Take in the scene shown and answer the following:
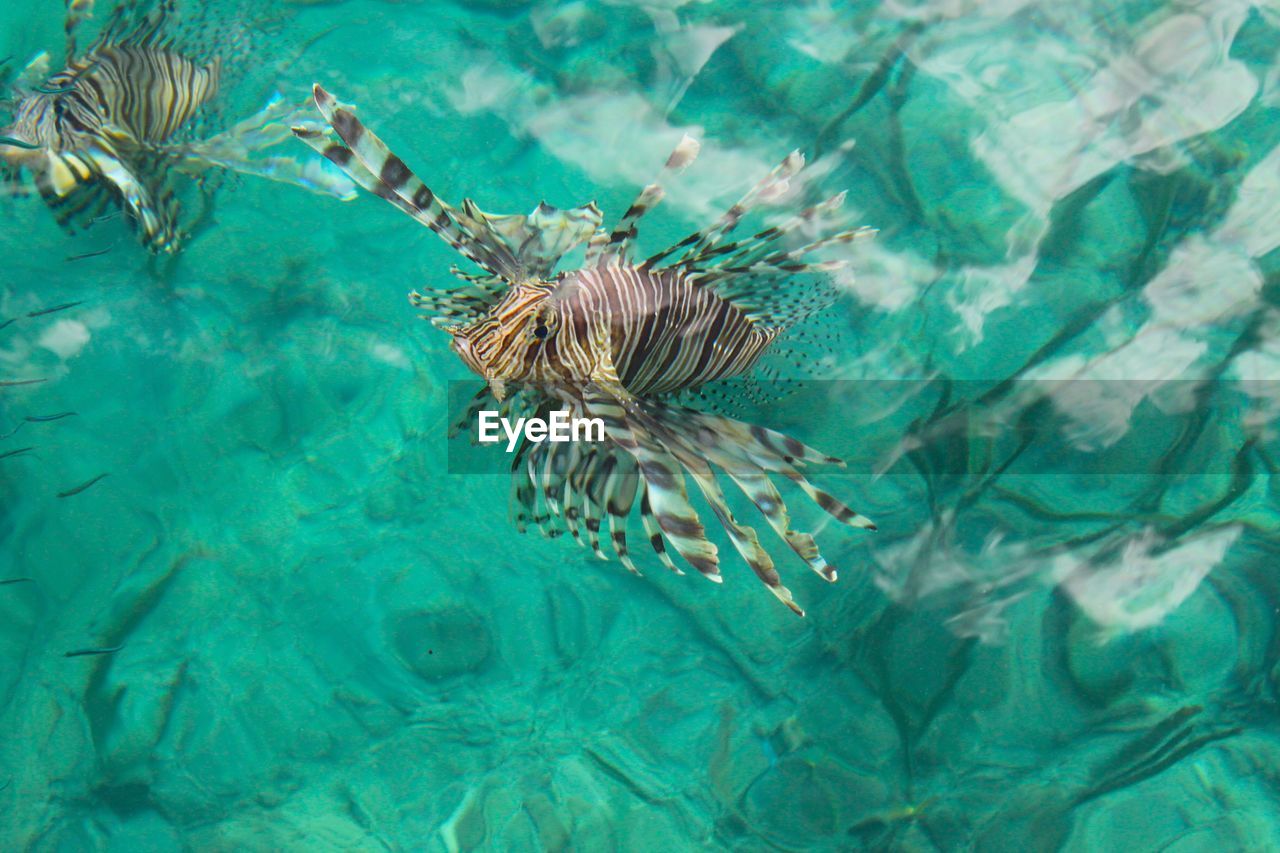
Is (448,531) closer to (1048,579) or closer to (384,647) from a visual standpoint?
(384,647)

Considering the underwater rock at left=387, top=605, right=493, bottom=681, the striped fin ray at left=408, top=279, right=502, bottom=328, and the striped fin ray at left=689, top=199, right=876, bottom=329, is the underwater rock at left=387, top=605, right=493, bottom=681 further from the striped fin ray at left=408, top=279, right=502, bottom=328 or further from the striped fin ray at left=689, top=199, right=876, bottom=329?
the striped fin ray at left=689, top=199, right=876, bottom=329

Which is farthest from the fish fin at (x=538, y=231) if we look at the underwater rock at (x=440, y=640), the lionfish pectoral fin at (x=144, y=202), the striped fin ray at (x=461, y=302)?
the lionfish pectoral fin at (x=144, y=202)

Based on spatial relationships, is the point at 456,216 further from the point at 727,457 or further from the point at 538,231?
the point at 727,457

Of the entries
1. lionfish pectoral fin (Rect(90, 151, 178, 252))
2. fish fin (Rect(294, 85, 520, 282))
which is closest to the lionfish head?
fish fin (Rect(294, 85, 520, 282))

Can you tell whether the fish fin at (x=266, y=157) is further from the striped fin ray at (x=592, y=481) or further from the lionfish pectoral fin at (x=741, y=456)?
the lionfish pectoral fin at (x=741, y=456)

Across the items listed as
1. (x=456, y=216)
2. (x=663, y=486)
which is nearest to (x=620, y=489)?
(x=663, y=486)

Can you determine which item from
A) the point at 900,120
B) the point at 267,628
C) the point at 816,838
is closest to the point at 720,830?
the point at 816,838
